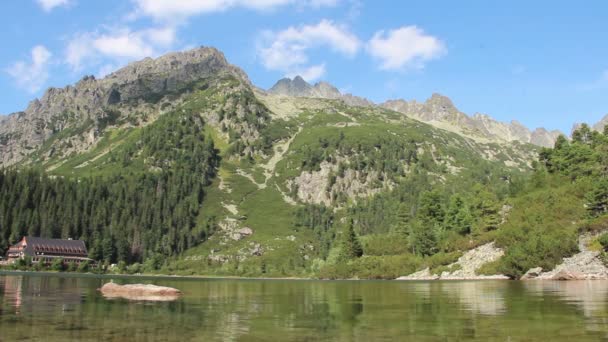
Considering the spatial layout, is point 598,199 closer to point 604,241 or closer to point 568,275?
point 604,241

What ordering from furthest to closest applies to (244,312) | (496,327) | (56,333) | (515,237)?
(515,237), (244,312), (496,327), (56,333)

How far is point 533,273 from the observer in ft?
337

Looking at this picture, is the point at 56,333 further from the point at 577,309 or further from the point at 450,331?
the point at 577,309

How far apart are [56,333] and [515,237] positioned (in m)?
121

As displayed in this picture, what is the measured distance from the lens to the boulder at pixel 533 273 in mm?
102188

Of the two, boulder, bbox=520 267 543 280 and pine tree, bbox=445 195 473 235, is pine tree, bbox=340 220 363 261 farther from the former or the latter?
boulder, bbox=520 267 543 280

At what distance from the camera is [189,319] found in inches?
1387

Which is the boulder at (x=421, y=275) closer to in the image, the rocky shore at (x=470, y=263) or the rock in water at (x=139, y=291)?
the rocky shore at (x=470, y=263)

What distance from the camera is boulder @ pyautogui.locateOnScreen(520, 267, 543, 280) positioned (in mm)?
102188

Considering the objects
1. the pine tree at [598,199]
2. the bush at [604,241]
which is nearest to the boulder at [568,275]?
the bush at [604,241]

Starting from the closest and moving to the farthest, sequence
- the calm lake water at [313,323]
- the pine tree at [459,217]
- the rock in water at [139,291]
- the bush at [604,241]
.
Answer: the calm lake water at [313,323] → the rock in water at [139,291] → the bush at [604,241] → the pine tree at [459,217]

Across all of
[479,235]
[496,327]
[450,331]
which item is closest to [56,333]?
[450,331]

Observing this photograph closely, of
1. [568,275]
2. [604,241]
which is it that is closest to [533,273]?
[568,275]

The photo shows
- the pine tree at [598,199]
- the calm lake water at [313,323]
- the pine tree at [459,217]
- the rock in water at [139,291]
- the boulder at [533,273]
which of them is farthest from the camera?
the pine tree at [459,217]
